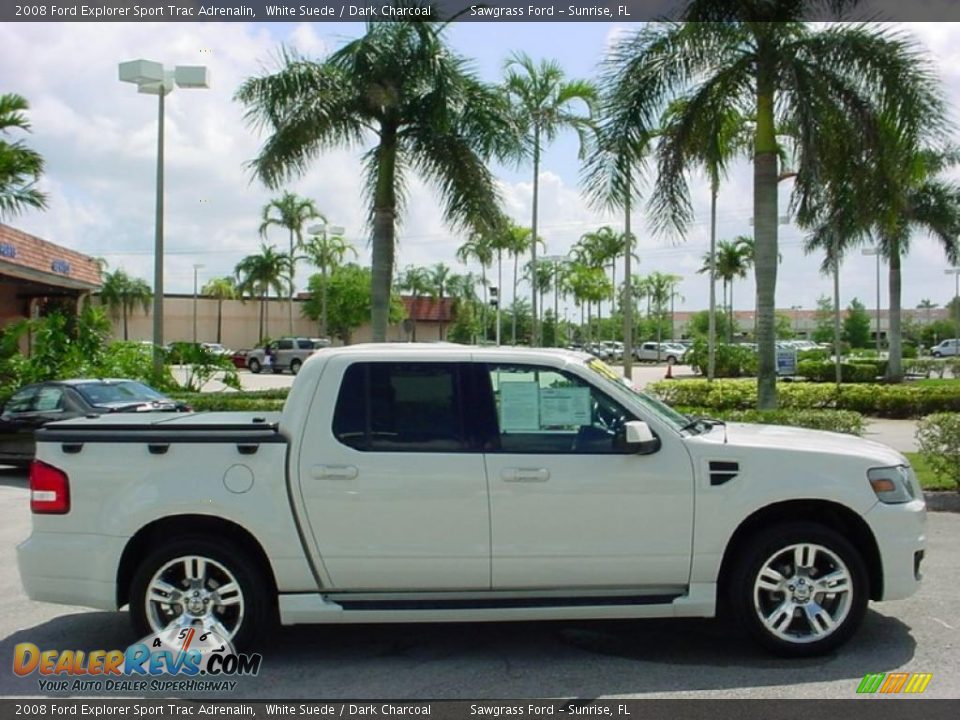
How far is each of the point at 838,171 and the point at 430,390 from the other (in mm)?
10564

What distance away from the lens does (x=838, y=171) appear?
13.9 meters

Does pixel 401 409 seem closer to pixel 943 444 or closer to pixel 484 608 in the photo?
pixel 484 608

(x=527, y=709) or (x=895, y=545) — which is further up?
(x=895, y=545)

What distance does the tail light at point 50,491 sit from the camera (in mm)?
5332

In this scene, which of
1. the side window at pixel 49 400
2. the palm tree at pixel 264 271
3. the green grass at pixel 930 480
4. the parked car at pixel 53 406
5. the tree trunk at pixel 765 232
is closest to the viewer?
the green grass at pixel 930 480

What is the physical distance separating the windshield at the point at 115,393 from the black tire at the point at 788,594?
10157 mm

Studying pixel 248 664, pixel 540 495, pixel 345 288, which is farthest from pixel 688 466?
pixel 345 288

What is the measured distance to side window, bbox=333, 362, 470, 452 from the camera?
5367mm

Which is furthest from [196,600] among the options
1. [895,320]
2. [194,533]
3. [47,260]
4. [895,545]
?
[895,320]

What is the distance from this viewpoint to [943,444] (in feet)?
34.2

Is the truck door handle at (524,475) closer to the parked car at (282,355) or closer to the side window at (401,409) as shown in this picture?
the side window at (401,409)

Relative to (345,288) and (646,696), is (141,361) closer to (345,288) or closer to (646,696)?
(646,696)

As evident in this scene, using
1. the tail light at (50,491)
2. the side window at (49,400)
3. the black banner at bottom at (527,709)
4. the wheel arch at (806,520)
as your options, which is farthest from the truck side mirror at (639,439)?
the side window at (49,400)

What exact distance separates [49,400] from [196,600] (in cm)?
893
